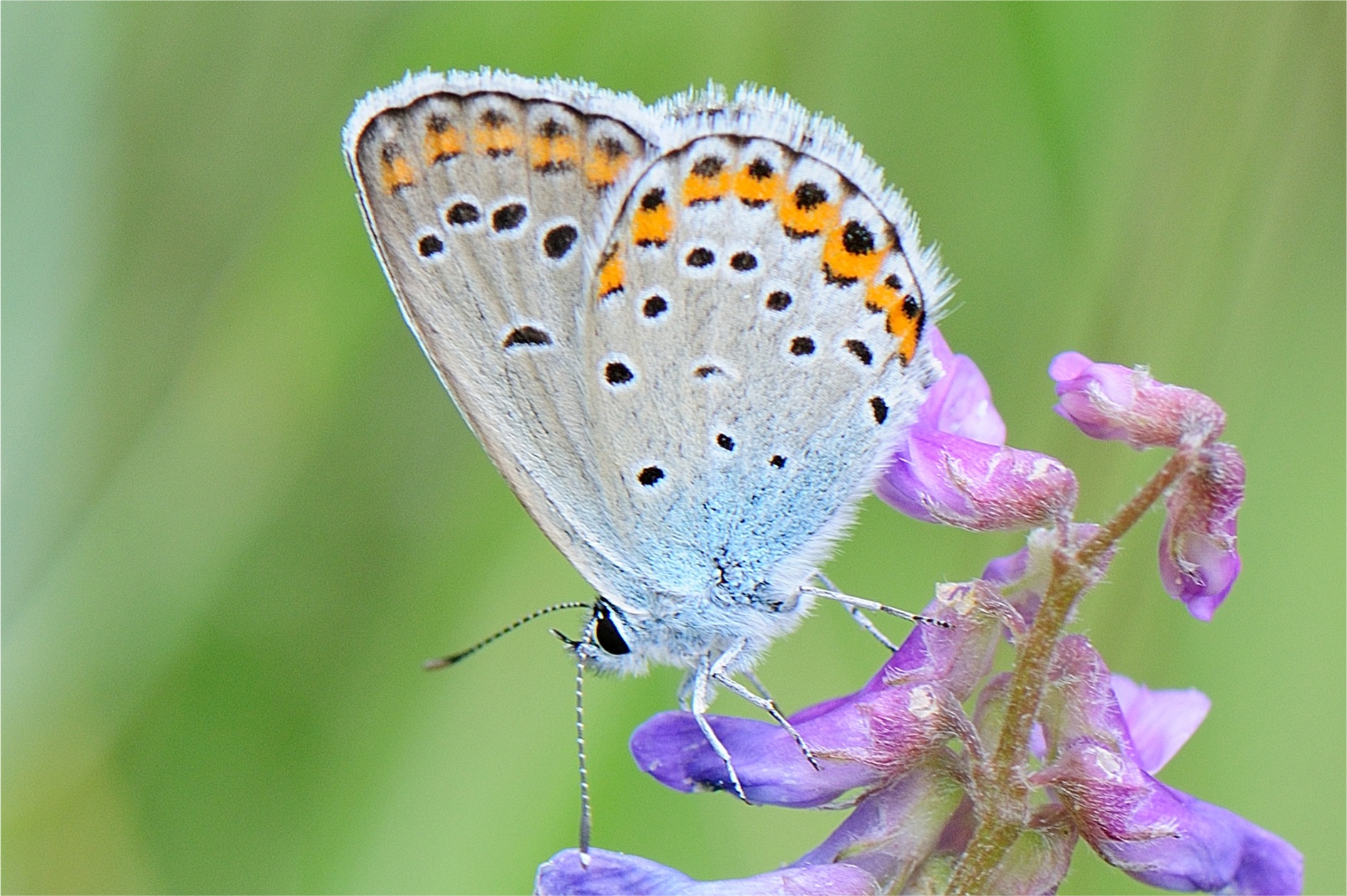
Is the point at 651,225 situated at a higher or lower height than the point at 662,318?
higher

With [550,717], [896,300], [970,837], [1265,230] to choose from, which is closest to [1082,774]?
[970,837]

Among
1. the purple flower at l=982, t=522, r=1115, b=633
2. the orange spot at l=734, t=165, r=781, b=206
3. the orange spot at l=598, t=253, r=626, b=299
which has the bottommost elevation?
the purple flower at l=982, t=522, r=1115, b=633

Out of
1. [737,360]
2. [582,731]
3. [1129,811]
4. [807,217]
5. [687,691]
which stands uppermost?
[807,217]

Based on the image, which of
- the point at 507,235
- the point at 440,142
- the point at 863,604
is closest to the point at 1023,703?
the point at 863,604

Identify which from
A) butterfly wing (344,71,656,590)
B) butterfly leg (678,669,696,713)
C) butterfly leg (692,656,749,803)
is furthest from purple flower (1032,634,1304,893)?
butterfly wing (344,71,656,590)

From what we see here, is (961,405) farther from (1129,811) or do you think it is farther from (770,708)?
(1129,811)

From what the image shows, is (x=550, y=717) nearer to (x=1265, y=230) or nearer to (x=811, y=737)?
(x=811, y=737)

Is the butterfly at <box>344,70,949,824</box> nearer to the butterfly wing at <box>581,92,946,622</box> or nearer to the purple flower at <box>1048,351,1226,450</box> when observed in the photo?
the butterfly wing at <box>581,92,946,622</box>
